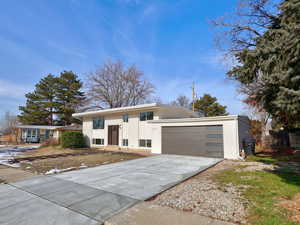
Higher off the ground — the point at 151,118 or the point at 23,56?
the point at 23,56

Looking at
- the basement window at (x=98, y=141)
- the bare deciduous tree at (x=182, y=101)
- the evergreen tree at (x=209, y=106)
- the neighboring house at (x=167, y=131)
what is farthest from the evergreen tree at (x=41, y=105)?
the evergreen tree at (x=209, y=106)

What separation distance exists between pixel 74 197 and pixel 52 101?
115ft

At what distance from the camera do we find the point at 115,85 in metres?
24.8

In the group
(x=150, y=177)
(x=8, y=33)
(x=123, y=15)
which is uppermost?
(x=123, y=15)

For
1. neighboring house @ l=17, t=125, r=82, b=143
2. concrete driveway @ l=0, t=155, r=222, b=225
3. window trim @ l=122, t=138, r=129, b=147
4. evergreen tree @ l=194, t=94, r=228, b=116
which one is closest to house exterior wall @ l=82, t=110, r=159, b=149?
window trim @ l=122, t=138, r=129, b=147

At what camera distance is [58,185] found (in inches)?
190

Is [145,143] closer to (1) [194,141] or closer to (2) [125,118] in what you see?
(2) [125,118]

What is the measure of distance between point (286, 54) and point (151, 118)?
34.4ft

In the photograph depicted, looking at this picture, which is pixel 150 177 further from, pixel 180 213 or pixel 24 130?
pixel 24 130

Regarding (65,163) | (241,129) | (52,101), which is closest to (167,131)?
(241,129)

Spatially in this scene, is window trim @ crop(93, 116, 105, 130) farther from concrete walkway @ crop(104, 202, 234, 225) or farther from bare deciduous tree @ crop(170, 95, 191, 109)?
bare deciduous tree @ crop(170, 95, 191, 109)

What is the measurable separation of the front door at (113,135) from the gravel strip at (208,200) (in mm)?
12118

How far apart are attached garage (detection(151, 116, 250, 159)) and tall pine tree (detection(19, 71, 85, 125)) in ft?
83.3

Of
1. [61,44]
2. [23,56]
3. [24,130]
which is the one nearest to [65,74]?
[24,130]
